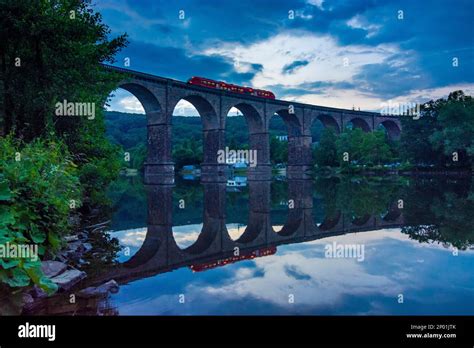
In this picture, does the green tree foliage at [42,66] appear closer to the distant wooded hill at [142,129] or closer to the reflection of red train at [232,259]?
the reflection of red train at [232,259]

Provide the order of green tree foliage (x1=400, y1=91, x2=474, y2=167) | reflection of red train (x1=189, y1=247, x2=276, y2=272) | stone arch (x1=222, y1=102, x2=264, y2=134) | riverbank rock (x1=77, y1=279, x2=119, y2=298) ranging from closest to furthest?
riverbank rock (x1=77, y1=279, x2=119, y2=298) → reflection of red train (x1=189, y1=247, x2=276, y2=272) → green tree foliage (x1=400, y1=91, x2=474, y2=167) → stone arch (x1=222, y1=102, x2=264, y2=134)

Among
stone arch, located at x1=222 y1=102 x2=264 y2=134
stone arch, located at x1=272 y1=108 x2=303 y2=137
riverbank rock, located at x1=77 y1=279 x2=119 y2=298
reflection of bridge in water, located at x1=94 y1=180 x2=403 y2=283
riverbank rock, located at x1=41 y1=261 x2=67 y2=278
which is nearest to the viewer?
riverbank rock, located at x1=77 y1=279 x2=119 y2=298

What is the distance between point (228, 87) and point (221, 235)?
1529 inches

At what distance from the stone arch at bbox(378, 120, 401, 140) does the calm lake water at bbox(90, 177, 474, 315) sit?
Answer: 7215 centimetres

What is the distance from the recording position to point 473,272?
7.09 m

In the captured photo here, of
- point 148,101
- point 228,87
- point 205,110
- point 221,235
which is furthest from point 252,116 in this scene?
point 221,235

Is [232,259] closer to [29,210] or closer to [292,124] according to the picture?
[29,210]

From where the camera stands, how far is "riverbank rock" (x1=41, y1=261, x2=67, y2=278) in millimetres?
6441

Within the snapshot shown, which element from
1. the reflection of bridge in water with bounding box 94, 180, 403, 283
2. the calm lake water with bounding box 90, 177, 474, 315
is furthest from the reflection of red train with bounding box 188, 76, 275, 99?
the calm lake water with bounding box 90, 177, 474, 315

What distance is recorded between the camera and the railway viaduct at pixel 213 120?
1565 inches

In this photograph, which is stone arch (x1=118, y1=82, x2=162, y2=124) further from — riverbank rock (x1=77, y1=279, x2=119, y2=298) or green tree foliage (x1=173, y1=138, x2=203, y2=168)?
green tree foliage (x1=173, y1=138, x2=203, y2=168)

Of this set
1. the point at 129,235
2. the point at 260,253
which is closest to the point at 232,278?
the point at 260,253
